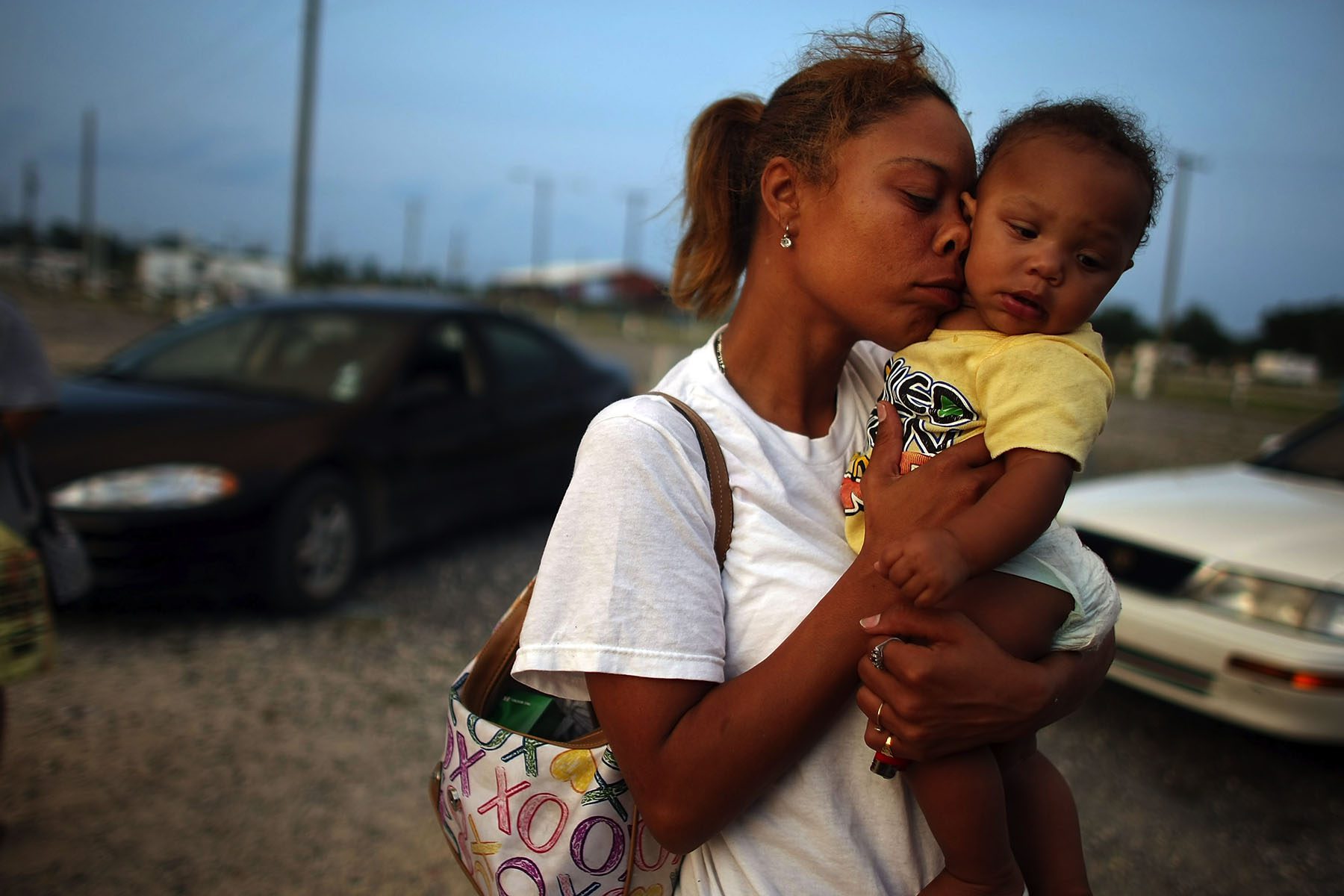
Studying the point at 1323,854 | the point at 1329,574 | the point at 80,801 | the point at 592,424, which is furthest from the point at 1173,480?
the point at 80,801

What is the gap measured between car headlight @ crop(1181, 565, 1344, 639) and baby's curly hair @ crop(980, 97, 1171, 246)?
275 cm

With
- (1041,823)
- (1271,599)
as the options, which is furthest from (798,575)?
(1271,599)

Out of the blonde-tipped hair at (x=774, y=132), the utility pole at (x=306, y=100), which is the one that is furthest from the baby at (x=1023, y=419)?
the utility pole at (x=306, y=100)

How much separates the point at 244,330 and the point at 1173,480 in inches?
203

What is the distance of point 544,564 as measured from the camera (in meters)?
1.32

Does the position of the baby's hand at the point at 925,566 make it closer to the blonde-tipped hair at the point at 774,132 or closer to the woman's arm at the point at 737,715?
the woman's arm at the point at 737,715

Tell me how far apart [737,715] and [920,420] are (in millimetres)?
523

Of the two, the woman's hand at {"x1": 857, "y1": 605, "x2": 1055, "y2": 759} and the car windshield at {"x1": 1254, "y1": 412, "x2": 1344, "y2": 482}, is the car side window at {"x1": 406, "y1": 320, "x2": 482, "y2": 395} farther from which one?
the woman's hand at {"x1": 857, "y1": 605, "x2": 1055, "y2": 759}

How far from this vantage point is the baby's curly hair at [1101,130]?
149 cm

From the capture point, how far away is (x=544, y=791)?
4.33 ft

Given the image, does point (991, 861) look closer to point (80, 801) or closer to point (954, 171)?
point (954, 171)

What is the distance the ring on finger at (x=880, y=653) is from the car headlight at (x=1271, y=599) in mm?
3153

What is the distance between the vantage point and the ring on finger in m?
1.23

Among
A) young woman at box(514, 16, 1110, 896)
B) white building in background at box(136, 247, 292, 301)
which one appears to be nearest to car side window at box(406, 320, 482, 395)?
young woman at box(514, 16, 1110, 896)
